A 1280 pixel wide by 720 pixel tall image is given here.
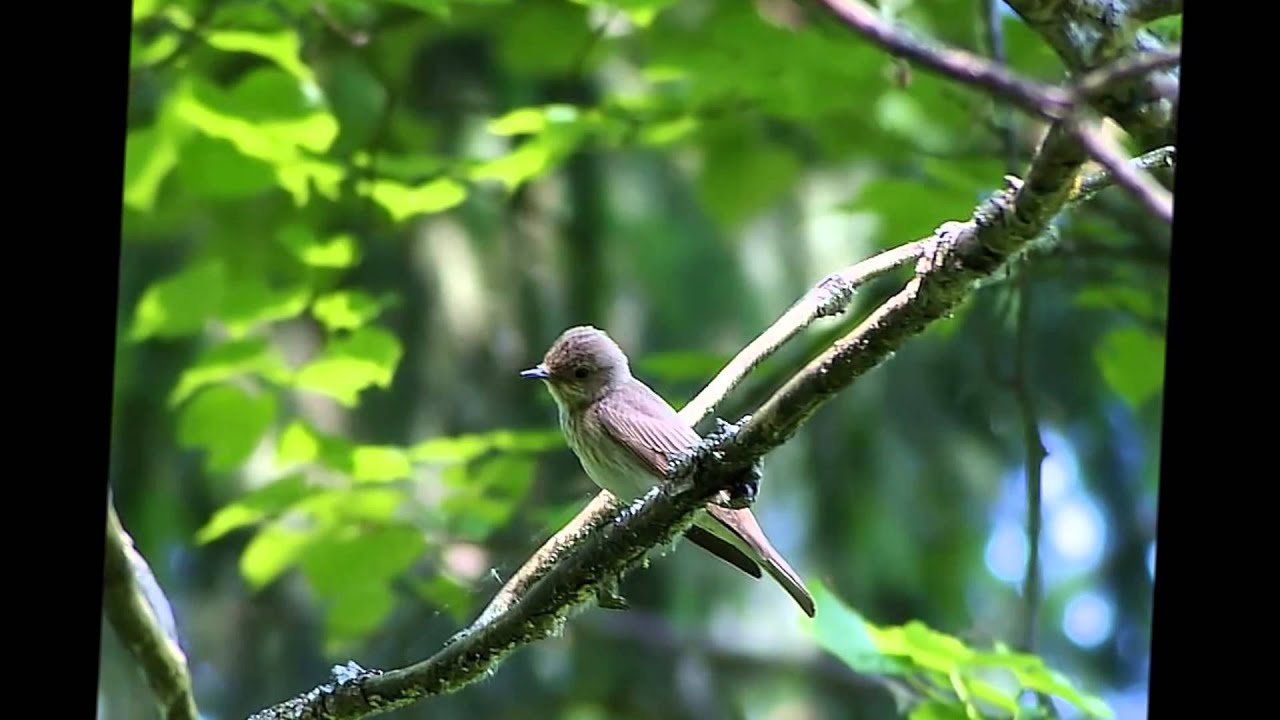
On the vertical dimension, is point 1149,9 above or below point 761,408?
above

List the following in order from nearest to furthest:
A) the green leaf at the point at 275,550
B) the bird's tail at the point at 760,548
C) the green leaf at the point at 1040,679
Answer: the bird's tail at the point at 760,548 → the green leaf at the point at 1040,679 → the green leaf at the point at 275,550

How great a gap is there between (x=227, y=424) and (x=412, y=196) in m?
0.28

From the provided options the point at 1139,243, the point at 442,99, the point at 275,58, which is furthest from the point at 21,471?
the point at 442,99

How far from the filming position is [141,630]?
0.97 meters

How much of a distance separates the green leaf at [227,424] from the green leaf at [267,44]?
313mm

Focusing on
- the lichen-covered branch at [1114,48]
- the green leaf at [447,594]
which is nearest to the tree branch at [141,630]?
the green leaf at [447,594]

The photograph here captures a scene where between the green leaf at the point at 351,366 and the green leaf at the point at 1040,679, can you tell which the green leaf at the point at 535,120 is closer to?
the green leaf at the point at 351,366

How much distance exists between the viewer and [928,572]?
6.16 feet

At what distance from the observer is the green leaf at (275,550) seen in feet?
4.83

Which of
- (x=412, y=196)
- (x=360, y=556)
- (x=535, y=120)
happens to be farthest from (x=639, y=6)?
(x=360, y=556)

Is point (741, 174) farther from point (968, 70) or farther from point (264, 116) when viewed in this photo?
point (968, 70)

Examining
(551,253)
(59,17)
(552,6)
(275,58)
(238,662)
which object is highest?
(552,6)

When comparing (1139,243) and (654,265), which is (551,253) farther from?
(1139,243)

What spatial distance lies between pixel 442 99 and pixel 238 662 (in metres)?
0.78
